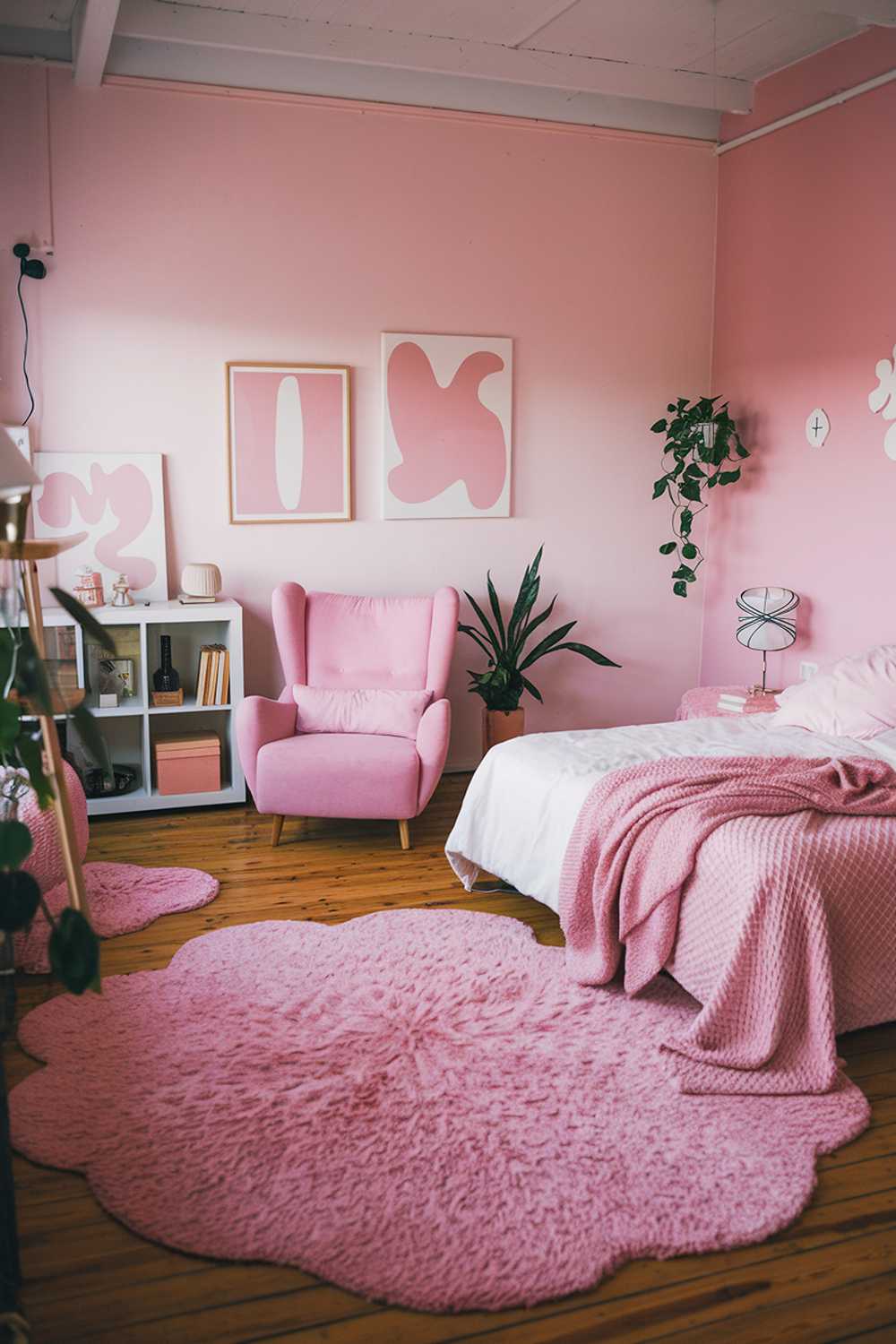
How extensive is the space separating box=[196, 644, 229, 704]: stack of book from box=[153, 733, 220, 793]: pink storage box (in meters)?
0.17

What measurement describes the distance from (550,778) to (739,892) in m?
0.83

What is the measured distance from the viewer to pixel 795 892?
262cm

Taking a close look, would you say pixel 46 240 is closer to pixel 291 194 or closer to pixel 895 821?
pixel 291 194

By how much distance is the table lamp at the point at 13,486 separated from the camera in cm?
167

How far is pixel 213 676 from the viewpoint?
4.62m

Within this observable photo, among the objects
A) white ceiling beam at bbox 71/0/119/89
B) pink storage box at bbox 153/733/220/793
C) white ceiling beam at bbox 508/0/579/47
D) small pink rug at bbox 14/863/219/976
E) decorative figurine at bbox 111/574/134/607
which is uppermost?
white ceiling beam at bbox 508/0/579/47

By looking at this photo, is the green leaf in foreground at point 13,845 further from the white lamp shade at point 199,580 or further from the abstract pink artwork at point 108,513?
the abstract pink artwork at point 108,513

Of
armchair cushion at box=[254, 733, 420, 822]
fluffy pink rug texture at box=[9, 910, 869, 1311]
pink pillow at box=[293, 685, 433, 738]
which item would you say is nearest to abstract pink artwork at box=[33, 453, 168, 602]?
pink pillow at box=[293, 685, 433, 738]

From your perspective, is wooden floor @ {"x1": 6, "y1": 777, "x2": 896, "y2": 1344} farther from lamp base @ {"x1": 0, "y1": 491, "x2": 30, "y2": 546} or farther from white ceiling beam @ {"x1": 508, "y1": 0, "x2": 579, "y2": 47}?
white ceiling beam @ {"x1": 508, "y1": 0, "x2": 579, "y2": 47}

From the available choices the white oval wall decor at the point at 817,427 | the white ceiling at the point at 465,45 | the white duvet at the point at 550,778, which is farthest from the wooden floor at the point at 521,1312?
the white ceiling at the point at 465,45

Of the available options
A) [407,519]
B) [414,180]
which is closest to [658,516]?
[407,519]

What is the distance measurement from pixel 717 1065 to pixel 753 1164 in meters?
0.35

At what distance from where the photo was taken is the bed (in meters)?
2.69

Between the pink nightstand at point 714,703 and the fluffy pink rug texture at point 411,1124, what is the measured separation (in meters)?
1.73
